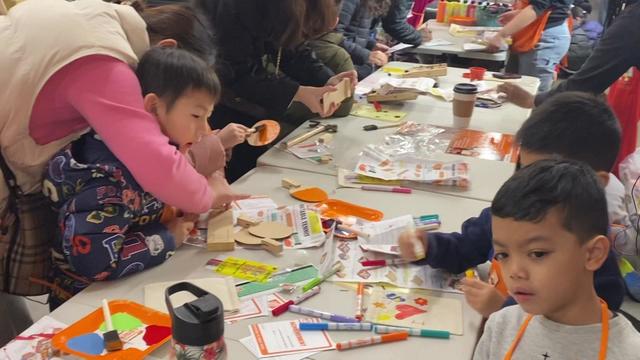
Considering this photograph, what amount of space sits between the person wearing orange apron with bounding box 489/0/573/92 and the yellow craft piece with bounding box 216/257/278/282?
261 cm

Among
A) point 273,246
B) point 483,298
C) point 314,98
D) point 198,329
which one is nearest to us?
point 198,329

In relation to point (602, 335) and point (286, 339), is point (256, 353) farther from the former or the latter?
point (602, 335)

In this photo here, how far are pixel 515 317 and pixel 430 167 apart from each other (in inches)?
37.1

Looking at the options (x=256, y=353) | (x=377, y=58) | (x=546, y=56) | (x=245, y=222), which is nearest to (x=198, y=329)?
(x=256, y=353)

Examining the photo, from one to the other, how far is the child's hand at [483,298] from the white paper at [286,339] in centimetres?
32

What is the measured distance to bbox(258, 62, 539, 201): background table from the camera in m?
1.90

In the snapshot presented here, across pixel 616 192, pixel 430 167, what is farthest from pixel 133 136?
pixel 616 192

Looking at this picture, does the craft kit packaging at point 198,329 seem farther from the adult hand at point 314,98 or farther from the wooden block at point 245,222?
the adult hand at point 314,98

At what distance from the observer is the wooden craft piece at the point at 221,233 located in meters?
1.48

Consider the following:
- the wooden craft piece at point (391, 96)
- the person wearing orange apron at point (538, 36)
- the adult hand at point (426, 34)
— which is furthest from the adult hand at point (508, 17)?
the wooden craft piece at point (391, 96)

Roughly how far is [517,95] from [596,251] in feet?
5.97

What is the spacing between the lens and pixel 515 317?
1.07 m

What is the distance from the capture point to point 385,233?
5.13ft

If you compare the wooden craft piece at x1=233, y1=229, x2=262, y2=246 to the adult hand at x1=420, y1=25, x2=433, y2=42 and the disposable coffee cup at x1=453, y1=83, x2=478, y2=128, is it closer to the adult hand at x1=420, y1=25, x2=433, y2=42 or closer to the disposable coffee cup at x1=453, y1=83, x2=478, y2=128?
the disposable coffee cup at x1=453, y1=83, x2=478, y2=128
